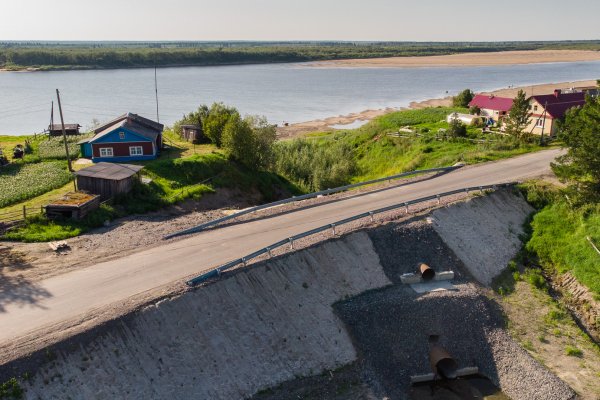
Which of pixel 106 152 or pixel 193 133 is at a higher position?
pixel 193 133

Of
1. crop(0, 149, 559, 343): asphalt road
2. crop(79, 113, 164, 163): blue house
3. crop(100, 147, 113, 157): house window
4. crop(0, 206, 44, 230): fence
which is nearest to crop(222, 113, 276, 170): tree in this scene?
crop(79, 113, 164, 163): blue house

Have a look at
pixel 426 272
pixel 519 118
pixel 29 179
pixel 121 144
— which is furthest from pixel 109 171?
pixel 519 118

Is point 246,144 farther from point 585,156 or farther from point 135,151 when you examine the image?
point 585,156

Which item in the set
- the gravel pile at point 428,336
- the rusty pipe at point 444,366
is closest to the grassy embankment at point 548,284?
the gravel pile at point 428,336

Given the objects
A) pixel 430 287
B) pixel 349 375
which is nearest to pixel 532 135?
pixel 430 287

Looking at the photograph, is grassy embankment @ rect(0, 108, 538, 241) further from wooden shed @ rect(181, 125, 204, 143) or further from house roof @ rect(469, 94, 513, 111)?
house roof @ rect(469, 94, 513, 111)

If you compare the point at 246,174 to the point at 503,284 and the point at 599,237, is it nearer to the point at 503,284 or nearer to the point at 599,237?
the point at 503,284

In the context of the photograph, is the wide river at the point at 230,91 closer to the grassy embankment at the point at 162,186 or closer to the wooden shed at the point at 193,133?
the wooden shed at the point at 193,133
